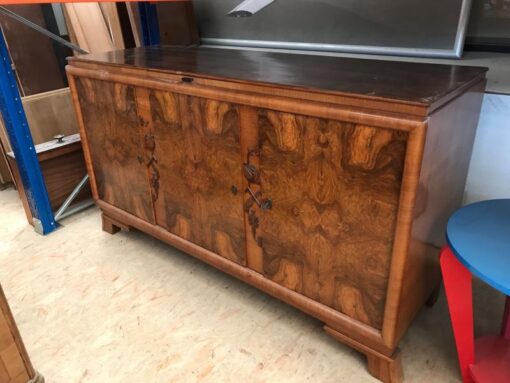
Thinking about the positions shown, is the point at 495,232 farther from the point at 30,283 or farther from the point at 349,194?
the point at 30,283

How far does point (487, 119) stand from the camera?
54.1 inches

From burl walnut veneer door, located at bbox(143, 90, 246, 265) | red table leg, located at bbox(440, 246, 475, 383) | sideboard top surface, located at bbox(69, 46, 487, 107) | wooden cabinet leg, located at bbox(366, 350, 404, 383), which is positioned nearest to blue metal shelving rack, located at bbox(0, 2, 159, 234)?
sideboard top surface, located at bbox(69, 46, 487, 107)

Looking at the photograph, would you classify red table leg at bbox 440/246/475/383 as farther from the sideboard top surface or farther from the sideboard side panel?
the sideboard top surface

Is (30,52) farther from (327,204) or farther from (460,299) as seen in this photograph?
(460,299)

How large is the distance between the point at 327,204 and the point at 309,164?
0.38 ft

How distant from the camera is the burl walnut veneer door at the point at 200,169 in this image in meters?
1.26

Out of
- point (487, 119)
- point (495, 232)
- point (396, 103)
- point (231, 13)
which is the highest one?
point (231, 13)

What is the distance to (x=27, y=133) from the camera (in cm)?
183

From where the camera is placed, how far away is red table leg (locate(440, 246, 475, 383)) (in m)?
1.04

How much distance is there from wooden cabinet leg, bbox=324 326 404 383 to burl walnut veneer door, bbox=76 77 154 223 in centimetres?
91

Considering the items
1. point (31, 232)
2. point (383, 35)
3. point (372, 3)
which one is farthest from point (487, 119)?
point (31, 232)

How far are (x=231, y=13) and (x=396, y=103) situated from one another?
119cm

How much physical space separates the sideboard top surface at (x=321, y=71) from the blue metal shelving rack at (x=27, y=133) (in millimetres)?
328

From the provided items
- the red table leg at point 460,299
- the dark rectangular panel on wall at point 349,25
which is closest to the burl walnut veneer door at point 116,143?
the dark rectangular panel on wall at point 349,25
